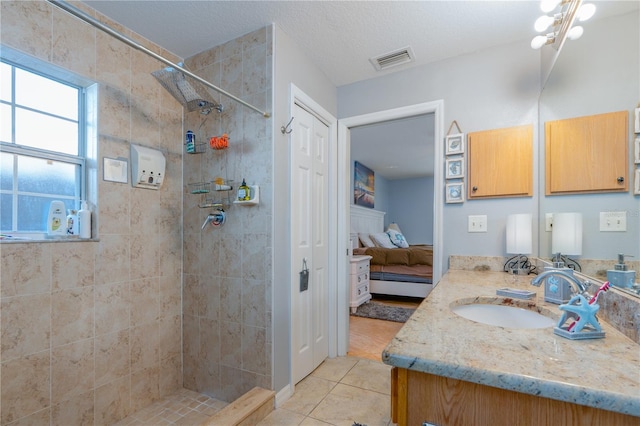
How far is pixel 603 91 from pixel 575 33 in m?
0.48

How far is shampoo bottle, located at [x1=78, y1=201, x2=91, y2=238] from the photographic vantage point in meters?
1.69

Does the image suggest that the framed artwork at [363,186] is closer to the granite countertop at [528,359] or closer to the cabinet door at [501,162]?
the cabinet door at [501,162]

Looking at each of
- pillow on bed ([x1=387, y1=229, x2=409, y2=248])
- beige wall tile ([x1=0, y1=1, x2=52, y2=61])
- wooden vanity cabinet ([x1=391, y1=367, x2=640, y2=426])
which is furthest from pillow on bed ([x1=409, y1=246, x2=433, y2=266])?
beige wall tile ([x1=0, y1=1, x2=52, y2=61])

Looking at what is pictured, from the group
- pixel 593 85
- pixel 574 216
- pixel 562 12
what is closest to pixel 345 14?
pixel 562 12

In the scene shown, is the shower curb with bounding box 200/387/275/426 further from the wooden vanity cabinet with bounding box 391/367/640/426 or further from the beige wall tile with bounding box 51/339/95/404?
the wooden vanity cabinet with bounding box 391/367/640/426

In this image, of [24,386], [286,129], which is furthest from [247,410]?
[286,129]

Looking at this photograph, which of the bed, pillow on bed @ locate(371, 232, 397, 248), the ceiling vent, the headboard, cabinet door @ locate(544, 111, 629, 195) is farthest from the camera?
pillow on bed @ locate(371, 232, 397, 248)

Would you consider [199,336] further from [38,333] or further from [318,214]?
[318,214]

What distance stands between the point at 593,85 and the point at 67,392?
116 inches

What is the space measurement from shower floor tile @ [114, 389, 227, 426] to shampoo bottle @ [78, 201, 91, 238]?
3.90ft

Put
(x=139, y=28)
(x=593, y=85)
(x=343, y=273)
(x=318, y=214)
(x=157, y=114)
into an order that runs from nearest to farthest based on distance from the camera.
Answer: (x=593, y=85) → (x=139, y=28) → (x=157, y=114) → (x=318, y=214) → (x=343, y=273)

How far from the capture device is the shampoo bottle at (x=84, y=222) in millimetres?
1688

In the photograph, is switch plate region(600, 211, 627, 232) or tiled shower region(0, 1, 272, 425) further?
tiled shower region(0, 1, 272, 425)

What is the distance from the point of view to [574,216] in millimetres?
1354
